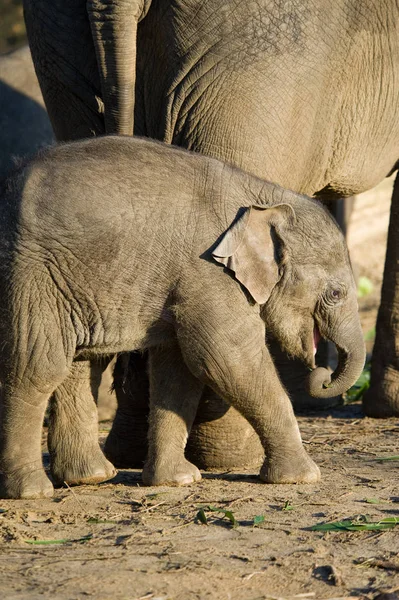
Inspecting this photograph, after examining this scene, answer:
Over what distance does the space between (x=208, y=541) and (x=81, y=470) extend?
41.2 inches

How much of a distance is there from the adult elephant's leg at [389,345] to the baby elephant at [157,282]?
1.76 m

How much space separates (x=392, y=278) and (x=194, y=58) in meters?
2.11

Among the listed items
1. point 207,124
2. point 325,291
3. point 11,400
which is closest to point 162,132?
point 207,124

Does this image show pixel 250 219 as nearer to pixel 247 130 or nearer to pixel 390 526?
pixel 247 130

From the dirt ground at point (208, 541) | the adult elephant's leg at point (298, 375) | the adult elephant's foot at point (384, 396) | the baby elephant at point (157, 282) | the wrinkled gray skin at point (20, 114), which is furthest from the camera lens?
the wrinkled gray skin at point (20, 114)

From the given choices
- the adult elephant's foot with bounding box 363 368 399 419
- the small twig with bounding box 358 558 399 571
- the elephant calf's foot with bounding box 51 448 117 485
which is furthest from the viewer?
the adult elephant's foot with bounding box 363 368 399 419

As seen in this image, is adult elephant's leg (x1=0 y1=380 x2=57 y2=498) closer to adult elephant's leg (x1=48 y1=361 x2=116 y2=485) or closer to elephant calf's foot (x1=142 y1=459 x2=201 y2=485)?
adult elephant's leg (x1=48 y1=361 x2=116 y2=485)

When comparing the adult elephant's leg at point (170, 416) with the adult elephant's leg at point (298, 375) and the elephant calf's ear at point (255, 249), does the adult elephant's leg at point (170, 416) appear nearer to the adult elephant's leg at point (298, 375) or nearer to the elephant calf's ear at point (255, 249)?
the elephant calf's ear at point (255, 249)

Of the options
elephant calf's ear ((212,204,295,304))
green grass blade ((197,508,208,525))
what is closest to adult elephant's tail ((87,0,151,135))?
elephant calf's ear ((212,204,295,304))

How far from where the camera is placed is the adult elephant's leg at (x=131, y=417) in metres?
5.47

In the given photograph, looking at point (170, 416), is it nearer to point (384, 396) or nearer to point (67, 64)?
point (67, 64)

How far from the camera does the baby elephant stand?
14.6 ft

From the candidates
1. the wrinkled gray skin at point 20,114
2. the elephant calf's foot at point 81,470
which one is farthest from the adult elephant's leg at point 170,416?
the wrinkled gray skin at point 20,114

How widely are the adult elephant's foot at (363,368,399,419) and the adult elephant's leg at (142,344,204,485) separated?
6.32ft
